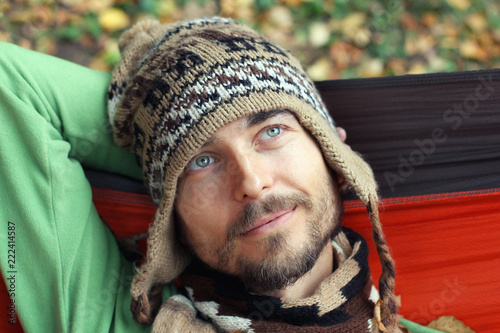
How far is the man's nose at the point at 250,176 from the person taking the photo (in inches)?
50.8

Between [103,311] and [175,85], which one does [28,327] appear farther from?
[175,85]

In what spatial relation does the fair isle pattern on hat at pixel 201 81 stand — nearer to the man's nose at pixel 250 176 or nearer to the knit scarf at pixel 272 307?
the man's nose at pixel 250 176

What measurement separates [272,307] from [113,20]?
204 cm

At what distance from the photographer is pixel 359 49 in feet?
9.39

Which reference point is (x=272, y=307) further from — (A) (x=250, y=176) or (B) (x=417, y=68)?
(B) (x=417, y=68)

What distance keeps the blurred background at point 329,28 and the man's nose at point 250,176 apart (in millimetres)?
1583

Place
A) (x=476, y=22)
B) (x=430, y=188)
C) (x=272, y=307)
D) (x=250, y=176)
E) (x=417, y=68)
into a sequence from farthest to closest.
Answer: (x=476, y=22) → (x=417, y=68) → (x=430, y=188) → (x=272, y=307) → (x=250, y=176)

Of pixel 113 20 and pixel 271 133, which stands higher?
pixel 271 133

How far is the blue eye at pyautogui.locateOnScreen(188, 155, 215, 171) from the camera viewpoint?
1.38m

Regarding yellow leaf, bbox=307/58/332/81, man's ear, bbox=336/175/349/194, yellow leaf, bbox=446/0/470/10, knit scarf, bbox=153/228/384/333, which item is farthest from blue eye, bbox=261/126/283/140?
yellow leaf, bbox=446/0/470/10

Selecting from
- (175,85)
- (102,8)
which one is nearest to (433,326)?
(175,85)

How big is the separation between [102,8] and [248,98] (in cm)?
183

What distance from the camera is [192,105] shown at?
1.31 metres

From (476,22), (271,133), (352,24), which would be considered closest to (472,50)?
(476,22)
